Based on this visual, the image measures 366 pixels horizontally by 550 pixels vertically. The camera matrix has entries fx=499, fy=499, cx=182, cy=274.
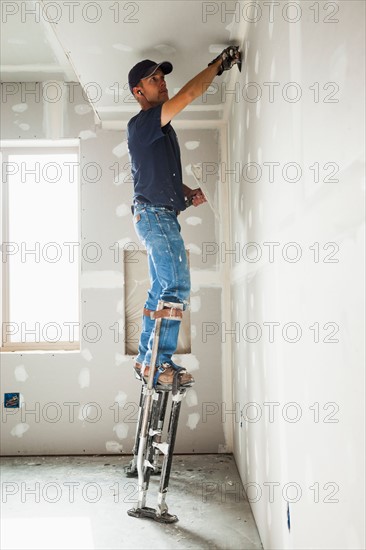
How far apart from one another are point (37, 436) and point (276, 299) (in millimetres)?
2499

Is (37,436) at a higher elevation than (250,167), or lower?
lower

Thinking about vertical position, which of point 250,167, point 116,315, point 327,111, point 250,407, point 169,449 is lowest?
point 169,449

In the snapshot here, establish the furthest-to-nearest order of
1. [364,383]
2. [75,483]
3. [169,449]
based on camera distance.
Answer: [75,483]
[169,449]
[364,383]

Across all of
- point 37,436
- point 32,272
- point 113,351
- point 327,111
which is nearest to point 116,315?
point 113,351

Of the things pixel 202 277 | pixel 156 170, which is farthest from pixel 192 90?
pixel 202 277

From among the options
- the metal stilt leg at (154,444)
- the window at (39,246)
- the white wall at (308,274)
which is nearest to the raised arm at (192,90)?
the white wall at (308,274)

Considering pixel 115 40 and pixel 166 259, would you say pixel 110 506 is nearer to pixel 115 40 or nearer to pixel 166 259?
pixel 166 259

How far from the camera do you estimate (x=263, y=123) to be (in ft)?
6.13

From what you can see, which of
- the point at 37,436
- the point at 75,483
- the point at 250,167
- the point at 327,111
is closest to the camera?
the point at 327,111

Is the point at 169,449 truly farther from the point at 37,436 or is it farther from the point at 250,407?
the point at 37,436

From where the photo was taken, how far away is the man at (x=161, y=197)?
2.38 metres

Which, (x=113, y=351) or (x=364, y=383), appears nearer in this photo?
(x=364, y=383)

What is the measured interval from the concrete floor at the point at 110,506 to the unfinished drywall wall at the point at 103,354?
160 mm

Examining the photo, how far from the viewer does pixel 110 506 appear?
2.60 m
